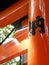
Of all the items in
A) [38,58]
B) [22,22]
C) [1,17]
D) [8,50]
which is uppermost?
[22,22]

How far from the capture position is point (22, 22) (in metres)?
1.19

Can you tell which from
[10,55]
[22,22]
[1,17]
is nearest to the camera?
[10,55]

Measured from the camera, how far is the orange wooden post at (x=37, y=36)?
0.63 metres

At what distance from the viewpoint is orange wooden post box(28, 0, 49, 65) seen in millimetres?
628

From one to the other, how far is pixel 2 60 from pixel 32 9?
8.6 inches

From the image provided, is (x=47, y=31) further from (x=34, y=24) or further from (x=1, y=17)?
(x=1, y=17)

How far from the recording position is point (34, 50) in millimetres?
644

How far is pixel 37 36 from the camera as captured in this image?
66 cm

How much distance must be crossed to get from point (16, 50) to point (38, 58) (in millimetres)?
158

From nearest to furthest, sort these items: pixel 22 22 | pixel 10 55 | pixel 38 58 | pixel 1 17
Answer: pixel 38 58 → pixel 10 55 → pixel 1 17 → pixel 22 22

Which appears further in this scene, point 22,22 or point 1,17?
point 22,22

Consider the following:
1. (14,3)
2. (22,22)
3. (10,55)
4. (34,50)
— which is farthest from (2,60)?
(22,22)

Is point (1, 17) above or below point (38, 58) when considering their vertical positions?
above

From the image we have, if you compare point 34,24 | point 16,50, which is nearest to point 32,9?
point 34,24
